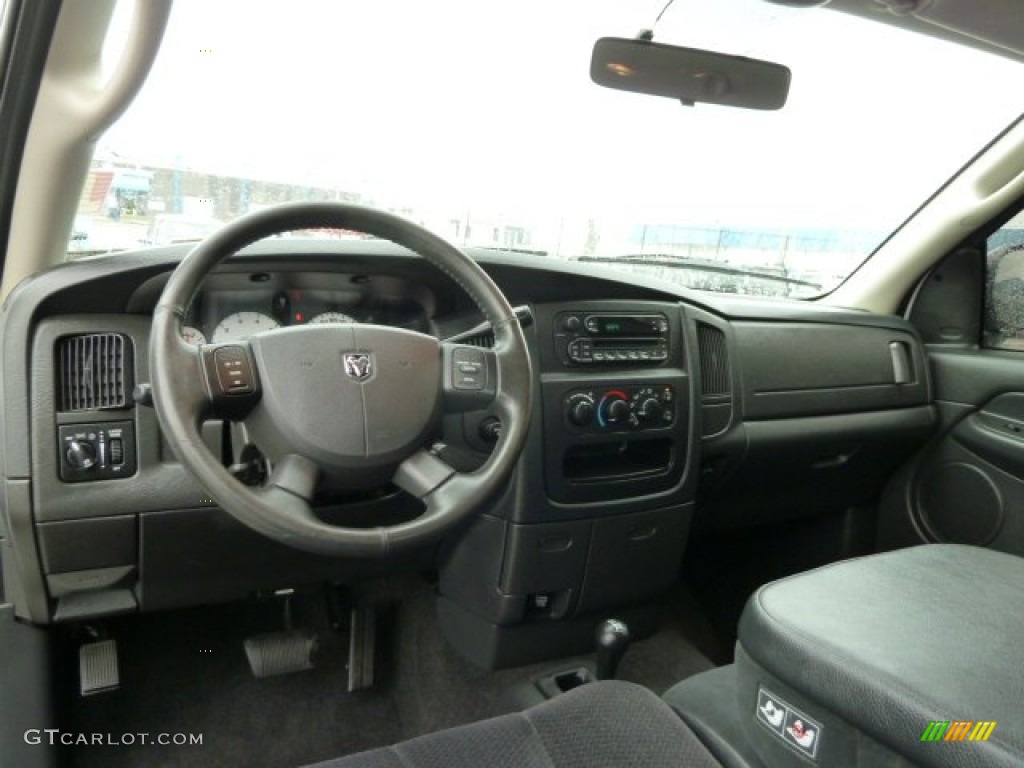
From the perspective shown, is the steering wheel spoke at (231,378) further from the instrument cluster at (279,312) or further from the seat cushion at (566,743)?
the seat cushion at (566,743)

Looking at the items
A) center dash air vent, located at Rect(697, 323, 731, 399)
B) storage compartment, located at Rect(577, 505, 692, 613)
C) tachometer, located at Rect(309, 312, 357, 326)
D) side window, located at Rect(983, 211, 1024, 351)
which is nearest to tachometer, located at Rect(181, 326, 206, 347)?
tachometer, located at Rect(309, 312, 357, 326)

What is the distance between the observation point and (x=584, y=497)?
6.38 feet

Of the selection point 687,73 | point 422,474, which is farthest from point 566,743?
point 687,73

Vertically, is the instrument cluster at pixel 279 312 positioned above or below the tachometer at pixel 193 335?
above

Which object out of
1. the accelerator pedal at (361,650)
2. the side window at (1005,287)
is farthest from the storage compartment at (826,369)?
the accelerator pedal at (361,650)

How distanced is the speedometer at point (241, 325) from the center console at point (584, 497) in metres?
0.61

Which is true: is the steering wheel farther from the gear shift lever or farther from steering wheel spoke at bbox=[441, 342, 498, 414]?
the gear shift lever

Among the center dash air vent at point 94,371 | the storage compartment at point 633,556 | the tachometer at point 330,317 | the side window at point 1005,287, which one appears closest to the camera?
the center dash air vent at point 94,371

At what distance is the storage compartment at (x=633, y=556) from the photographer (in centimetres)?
204

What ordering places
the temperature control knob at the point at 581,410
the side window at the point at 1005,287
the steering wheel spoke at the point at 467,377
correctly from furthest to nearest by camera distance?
the side window at the point at 1005,287 → the temperature control knob at the point at 581,410 → the steering wheel spoke at the point at 467,377

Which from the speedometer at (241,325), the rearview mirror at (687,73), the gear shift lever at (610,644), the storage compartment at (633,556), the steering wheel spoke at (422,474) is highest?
the rearview mirror at (687,73)

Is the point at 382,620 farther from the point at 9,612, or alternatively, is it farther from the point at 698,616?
the point at 698,616

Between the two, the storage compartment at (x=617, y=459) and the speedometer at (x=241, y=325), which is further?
the storage compartment at (x=617, y=459)

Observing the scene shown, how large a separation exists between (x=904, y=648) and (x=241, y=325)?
1.37m
